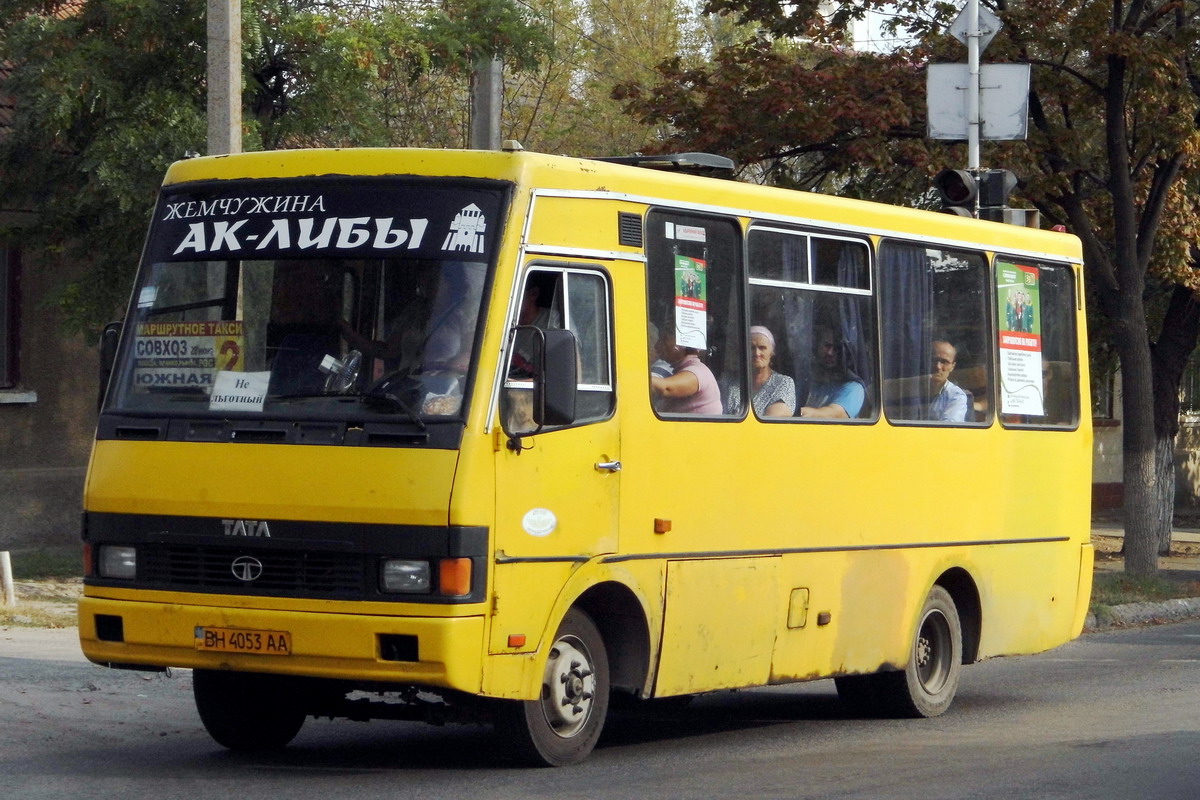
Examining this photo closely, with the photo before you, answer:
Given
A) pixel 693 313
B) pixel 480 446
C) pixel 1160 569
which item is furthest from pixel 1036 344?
pixel 1160 569

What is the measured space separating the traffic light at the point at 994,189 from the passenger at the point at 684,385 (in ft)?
23.8

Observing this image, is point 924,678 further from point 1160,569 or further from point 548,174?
point 1160,569

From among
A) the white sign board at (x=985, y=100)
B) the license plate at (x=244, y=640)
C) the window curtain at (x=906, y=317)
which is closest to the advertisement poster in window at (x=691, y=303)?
the window curtain at (x=906, y=317)

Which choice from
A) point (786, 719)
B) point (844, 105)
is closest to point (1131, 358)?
point (844, 105)

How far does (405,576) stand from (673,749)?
2391mm

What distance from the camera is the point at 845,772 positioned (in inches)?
327

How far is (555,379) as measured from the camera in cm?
754

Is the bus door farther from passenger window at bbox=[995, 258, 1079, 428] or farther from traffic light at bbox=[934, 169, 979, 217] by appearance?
traffic light at bbox=[934, 169, 979, 217]

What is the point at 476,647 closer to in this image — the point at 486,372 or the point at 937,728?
the point at 486,372

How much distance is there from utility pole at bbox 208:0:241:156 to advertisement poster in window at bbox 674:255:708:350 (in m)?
4.79

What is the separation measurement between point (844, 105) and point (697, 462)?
32.9ft

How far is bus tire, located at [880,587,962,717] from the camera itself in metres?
10.5

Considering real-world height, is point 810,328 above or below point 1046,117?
below

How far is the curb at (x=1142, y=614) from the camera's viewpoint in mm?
16266
